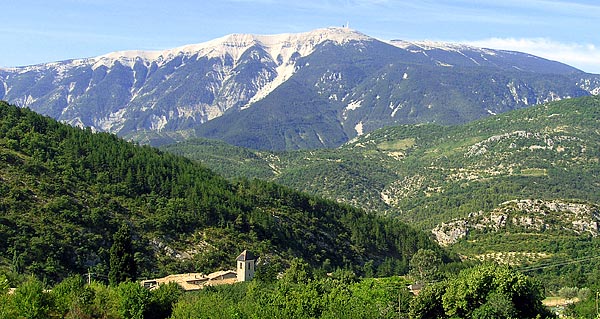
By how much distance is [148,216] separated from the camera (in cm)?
11700

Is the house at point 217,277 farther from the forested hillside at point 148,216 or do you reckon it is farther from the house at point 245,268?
the forested hillside at point 148,216

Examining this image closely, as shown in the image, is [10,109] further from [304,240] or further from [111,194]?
[304,240]

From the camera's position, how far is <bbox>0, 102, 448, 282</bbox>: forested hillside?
101m

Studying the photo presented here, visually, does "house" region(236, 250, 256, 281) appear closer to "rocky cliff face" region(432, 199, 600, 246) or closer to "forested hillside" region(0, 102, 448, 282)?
"forested hillside" region(0, 102, 448, 282)

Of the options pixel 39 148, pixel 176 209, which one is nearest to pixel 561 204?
pixel 176 209

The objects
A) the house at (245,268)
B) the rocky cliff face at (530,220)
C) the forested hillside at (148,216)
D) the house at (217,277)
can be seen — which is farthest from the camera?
the rocky cliff face at (530,220)

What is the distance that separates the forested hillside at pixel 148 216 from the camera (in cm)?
10138

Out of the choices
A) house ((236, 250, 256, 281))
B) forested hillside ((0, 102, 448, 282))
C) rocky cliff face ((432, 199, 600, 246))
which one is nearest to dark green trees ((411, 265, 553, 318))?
house ((236, 250, 256, 281))

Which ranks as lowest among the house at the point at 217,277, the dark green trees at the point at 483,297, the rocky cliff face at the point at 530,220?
the rocky cliff face at the point at 530,220

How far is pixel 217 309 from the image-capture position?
67.8m

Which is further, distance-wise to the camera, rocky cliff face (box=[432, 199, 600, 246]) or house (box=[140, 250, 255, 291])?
rocky cliff face (box=[432, 199, 600, 246])

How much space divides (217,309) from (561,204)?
433ft

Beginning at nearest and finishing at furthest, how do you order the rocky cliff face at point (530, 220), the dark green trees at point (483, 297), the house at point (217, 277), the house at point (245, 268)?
the dark green trees at point (483, 297) < the house at point (217, 277) < the house at point (245, 268) < the rocky cliff face at point (530, 220)

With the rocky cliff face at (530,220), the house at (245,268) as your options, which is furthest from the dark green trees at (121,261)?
the rocky cliff face at (530,220)
